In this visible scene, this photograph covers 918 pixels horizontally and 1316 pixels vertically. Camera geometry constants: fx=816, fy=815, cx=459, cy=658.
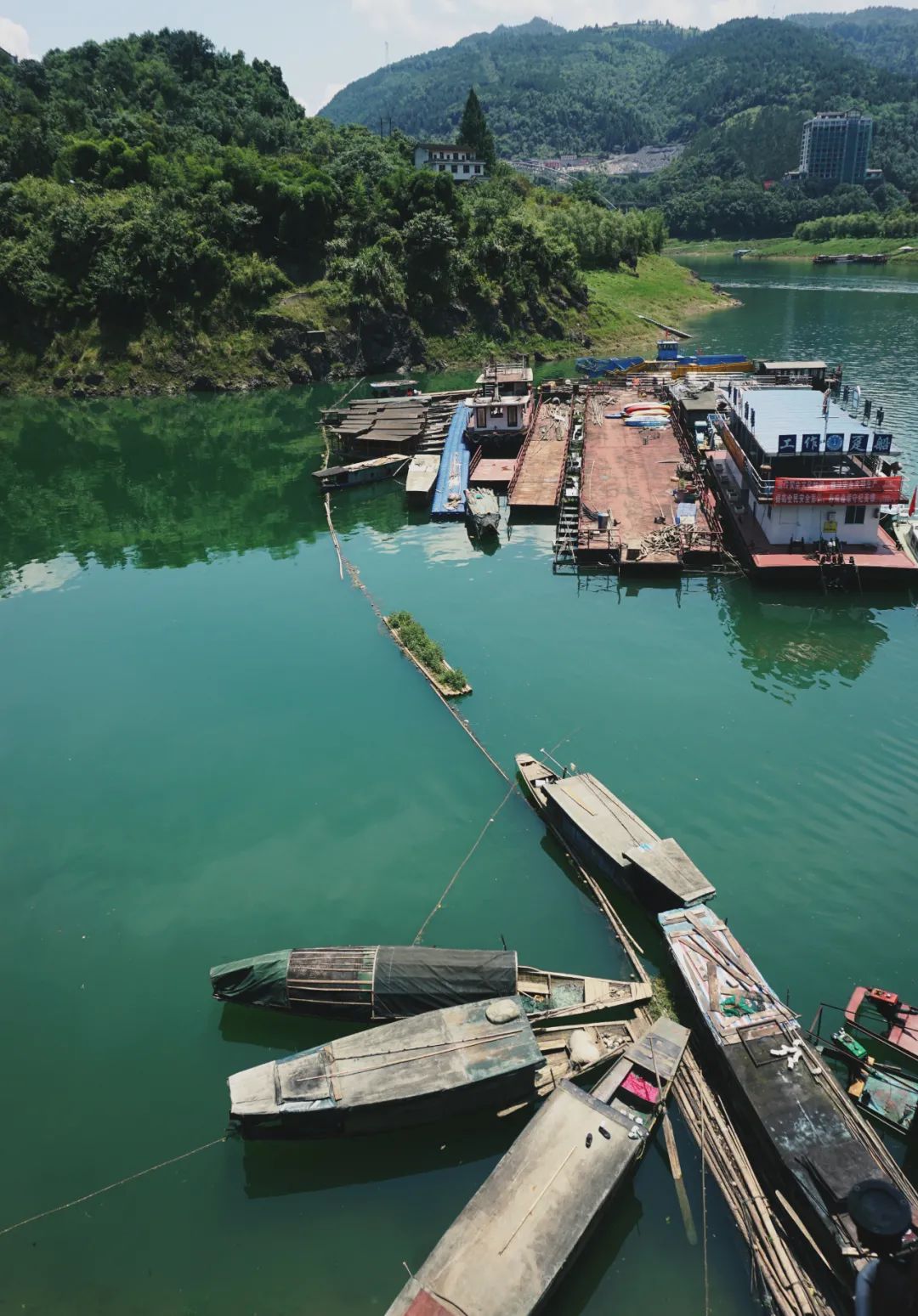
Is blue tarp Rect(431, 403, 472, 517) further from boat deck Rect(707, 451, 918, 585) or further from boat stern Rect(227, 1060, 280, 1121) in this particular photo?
boat stern Rect(227, 1060, 280, 1121)

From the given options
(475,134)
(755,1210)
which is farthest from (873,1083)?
(475,134)

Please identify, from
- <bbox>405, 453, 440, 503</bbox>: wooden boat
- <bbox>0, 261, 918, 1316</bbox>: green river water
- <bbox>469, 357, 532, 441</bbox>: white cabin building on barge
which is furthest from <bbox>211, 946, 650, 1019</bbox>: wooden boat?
<bbox>469, 357, 532, 441</bbox>: white cabin building on barge

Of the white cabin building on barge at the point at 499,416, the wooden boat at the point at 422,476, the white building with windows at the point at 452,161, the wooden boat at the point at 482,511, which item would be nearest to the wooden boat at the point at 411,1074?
the wooden boat at the point at 482,511

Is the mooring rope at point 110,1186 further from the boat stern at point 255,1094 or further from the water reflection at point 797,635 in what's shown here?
the water reflection at point 797,635

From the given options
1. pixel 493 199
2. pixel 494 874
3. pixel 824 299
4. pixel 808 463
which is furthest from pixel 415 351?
pixel 494 874

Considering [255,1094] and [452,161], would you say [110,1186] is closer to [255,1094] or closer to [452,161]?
[255,1094]
